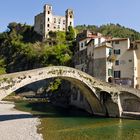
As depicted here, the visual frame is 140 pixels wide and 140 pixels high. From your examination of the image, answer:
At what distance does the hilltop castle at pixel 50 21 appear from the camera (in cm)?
11381

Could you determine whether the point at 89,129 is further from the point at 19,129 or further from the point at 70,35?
the point at 70,35

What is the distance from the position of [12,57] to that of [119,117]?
79075 mm

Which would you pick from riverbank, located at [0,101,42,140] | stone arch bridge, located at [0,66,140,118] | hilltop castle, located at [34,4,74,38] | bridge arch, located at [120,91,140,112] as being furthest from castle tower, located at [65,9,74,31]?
riverbank, located at [0,101,42,140]

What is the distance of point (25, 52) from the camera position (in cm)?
11288

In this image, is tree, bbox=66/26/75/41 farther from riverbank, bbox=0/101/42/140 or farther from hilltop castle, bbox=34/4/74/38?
riverbank, bbox=0/101/42/140

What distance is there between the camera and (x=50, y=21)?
115 metres

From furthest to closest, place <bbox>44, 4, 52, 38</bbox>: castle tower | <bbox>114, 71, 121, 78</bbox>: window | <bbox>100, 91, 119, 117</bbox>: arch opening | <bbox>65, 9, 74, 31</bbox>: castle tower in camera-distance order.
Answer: <bbox>65, 9, 74, 31</bbox>: castle tower < <bbox>44, 4, 52, 38</bbox>: castle tower < <bbox>114, 71, 121, 78</bbox>: window < <bbox>100, 91, 119, 117</bbox>: arch opening

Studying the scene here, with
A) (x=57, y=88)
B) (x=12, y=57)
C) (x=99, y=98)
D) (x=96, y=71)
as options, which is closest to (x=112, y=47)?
(x=96, y=71)

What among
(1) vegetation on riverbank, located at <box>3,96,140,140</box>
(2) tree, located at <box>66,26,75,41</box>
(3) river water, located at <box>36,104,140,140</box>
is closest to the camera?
(3) river water, located at <box>36,104,140,140</box>

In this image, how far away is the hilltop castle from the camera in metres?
114

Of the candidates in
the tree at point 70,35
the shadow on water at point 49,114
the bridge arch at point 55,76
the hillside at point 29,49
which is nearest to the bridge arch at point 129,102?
the bridge arch at point 55,76

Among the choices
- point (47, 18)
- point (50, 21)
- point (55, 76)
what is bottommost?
point (55, 76)

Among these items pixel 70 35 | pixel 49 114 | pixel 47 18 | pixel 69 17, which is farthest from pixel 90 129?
pixel 69 17

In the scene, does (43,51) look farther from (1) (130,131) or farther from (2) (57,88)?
(1) (130,131)
